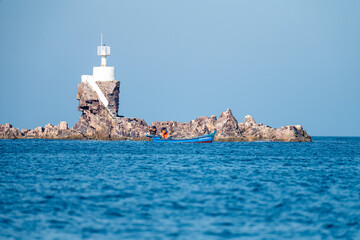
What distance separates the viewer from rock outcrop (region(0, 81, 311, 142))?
104000 millimetres

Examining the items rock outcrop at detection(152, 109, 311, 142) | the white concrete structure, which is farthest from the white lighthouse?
rock outcrop at detection(152, 109, 311, 142)

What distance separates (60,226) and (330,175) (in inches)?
909

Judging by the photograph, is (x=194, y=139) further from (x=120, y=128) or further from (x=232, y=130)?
(x=120, y=128)

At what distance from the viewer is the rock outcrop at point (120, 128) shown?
104 m

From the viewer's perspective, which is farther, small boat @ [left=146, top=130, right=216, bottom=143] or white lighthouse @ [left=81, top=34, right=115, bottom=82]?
white lighthouse @ [left=81, top=34, right=115, bottom=82]

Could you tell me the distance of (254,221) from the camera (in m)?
20.2

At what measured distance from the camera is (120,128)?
104375mm

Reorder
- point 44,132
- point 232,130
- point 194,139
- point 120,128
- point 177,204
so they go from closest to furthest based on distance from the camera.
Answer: point 177,204 < point 194,139 < point 120,128 < point 232,130 < point 44,132

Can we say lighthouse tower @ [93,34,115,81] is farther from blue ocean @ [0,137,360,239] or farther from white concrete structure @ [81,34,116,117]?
blue ocean @ [0,137,360,239]

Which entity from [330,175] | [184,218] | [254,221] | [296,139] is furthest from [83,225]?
[296,139]

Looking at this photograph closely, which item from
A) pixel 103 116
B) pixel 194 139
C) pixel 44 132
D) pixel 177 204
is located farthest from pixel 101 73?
pixel 177 204

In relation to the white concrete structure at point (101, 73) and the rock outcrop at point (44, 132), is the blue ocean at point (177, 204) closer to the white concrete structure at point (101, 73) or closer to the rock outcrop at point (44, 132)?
the white concrete structure at point (101, 73)

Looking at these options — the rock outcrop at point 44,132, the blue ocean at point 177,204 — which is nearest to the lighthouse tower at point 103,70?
the rock outcrop at point 44,132

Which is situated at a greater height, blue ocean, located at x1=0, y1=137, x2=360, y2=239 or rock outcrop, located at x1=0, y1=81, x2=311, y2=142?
rock outcrop, located at x1=0, y1=81, x2=311, y2=142
